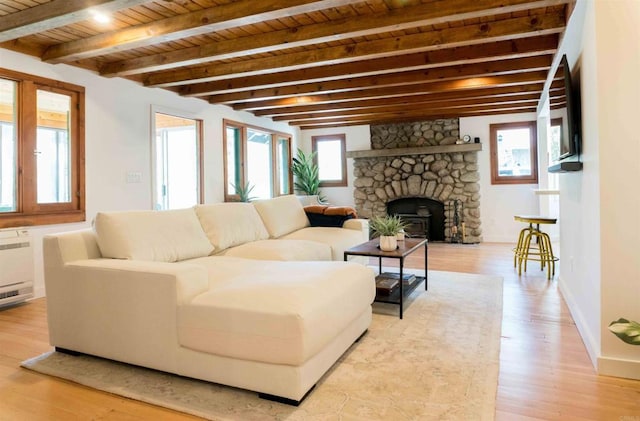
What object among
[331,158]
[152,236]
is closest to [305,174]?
[331,158]

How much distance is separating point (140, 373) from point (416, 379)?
147cm

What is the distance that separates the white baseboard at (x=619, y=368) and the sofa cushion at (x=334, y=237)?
2.38 meters

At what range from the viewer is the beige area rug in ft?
5.75

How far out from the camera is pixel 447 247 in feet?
21.9

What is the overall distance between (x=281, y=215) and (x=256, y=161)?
280 centimetres

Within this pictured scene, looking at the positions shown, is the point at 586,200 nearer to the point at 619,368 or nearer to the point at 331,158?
the point at 619,368


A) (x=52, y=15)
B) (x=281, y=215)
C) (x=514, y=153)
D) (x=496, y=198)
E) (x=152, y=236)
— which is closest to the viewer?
(x=152, y=236)

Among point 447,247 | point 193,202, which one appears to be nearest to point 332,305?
point 193,202

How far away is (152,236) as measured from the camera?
8.95 ft

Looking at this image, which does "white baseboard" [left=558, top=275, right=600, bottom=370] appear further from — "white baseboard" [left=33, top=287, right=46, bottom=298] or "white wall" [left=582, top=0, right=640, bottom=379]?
"white baseboard" [left=33, top=287, right=46, bottom=298]

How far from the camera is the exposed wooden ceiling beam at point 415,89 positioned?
4.79 metres

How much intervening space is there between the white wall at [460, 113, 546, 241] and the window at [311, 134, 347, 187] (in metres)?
2.37

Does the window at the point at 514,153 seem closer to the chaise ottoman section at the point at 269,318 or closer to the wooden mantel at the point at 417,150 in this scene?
the wooden mantel at the point at 417,150

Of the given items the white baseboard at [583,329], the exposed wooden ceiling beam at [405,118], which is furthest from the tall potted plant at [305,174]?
the white baseboard at [583,329]
